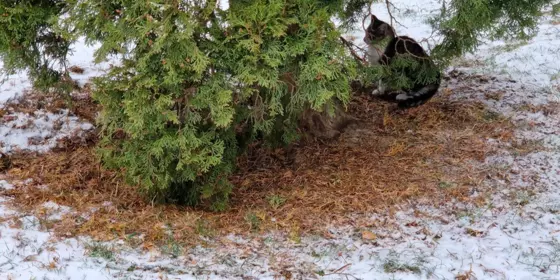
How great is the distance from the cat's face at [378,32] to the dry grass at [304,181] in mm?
920

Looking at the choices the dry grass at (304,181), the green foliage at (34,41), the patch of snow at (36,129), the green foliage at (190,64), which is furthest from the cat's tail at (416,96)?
the green foliage at (34,41)

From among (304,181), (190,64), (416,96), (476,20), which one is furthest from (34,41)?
(416,96)

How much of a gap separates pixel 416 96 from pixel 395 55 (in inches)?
33.1

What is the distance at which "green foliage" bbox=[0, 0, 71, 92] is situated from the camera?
4137 millimetres

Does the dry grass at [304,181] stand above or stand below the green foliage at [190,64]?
below

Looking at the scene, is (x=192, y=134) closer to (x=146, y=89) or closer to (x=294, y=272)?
(x=146, y=89)

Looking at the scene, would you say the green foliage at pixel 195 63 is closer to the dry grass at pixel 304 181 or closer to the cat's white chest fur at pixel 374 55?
the dry grass at pixel 304 181

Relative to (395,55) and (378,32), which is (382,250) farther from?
(378,32)

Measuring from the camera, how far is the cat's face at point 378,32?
5.80 m

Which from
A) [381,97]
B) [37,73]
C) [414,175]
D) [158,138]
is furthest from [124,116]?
[381,97]

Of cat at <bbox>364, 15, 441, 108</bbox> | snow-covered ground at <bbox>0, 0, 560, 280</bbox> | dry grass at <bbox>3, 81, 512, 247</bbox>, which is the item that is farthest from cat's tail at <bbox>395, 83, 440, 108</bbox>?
snow-covered ground at <bbox>0, 0, 560, 280</bbox>

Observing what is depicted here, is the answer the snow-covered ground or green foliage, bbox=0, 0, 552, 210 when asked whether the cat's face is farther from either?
the snow-covered ground

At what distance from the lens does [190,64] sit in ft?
12.0

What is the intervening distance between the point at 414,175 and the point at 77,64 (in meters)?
4.86
